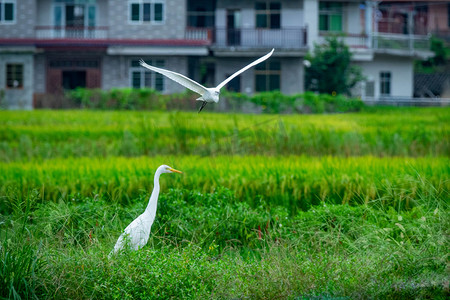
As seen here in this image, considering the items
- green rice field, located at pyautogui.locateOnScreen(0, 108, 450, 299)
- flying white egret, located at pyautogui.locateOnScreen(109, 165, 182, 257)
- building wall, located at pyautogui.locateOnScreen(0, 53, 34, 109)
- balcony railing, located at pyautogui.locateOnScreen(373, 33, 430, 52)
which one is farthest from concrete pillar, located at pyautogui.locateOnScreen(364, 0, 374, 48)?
flying white egret, located at pyautogui.locateOnScreen(109, 165, 182, 257)

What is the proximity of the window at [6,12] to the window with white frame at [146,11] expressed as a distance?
5.24 meters

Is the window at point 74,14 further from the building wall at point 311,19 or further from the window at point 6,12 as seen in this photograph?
the building wall at point 311,19

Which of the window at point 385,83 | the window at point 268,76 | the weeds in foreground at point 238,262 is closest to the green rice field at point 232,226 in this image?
the weeds in foreground at point 238,262

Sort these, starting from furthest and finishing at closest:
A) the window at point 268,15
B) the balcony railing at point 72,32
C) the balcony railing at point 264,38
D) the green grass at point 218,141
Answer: the window at point 268,15 < the balcony railing at point 72,32 < the balcony railing at point 264,38 < the green grass at point 218,141

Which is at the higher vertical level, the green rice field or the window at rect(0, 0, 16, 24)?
the window at rect(0, 0, 16, 24)

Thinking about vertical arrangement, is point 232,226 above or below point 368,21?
below

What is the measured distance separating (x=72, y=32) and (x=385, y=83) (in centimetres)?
1513

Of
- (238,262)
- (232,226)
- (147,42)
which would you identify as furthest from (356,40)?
(238,262)

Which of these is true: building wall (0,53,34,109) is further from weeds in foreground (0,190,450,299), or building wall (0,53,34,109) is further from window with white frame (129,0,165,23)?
weeds in foreground (0,190,450,299)

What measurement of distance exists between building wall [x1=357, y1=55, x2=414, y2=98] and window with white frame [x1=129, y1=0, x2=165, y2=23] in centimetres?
1036

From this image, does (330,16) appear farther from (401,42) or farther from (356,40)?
(401,42)

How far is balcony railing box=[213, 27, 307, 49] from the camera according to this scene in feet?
101

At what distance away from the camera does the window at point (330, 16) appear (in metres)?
33.6

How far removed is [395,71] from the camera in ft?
116
